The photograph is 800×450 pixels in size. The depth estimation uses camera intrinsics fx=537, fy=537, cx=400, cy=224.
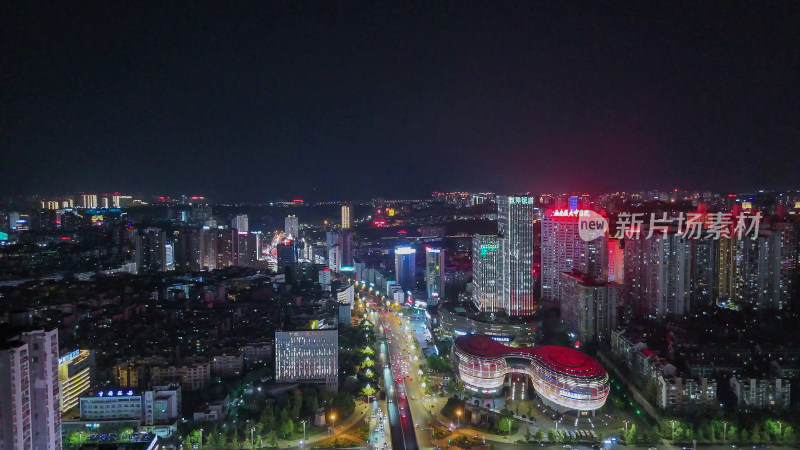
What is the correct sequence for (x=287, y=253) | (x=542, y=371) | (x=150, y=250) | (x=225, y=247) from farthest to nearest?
(x=287, y=253) → (x=225, y=247) → (x=150, y=250) → (x=542, y=371)

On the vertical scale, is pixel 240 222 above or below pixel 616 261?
above

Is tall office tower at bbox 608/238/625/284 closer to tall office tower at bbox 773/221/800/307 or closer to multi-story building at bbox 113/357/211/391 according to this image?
tall office tower at bbox 773/221/800/307

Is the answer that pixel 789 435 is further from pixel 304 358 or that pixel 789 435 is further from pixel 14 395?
pixel 14 395

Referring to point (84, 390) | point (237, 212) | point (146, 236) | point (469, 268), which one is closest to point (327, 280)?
point (469, 268)

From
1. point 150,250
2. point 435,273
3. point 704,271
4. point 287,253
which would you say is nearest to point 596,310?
point 704,271

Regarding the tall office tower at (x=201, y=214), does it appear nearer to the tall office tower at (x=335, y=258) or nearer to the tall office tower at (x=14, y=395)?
the tall office tower at (x=335, y=258)

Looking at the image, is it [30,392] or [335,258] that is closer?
[30,392]

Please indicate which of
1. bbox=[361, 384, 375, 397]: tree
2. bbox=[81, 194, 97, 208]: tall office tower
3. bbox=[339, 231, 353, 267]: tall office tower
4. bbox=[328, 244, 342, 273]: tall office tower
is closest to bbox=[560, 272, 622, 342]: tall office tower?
bbox=[361, 384, 375, 397]: tree
